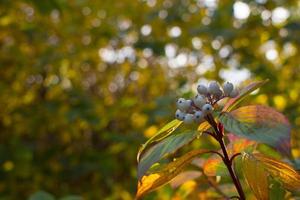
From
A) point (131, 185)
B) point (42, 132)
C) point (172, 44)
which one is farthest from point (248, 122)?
point (172, 44)

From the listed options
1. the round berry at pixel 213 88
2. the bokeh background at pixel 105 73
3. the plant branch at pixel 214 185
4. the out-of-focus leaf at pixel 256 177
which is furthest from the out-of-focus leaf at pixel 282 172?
the bokeh background at pixel 105 73

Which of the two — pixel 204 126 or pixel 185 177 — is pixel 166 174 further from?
pixel 185 177

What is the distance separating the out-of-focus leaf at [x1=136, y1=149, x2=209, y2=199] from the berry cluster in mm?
87

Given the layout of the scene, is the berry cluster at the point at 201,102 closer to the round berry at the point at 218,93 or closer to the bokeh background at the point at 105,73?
the round berry at the point at 218,93

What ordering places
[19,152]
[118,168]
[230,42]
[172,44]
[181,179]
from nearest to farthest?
[181,179], [19,152], [118,168], [230,42], [172,44]

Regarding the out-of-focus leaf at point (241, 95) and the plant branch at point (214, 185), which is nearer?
the out-of-focus leaf at point (241, 95)

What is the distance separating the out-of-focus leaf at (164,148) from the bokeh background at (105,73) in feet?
4.61

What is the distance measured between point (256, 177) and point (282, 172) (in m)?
0.04

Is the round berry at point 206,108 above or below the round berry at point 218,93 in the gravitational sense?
below

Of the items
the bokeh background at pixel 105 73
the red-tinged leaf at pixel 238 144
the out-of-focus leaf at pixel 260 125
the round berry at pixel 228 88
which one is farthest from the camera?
the bokeh background at pixel 105 73

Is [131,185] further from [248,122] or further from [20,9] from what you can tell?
[248,122]

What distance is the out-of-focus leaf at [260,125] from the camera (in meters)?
0.71

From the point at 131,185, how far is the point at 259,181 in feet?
5.81

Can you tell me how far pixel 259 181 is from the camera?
783 mm
